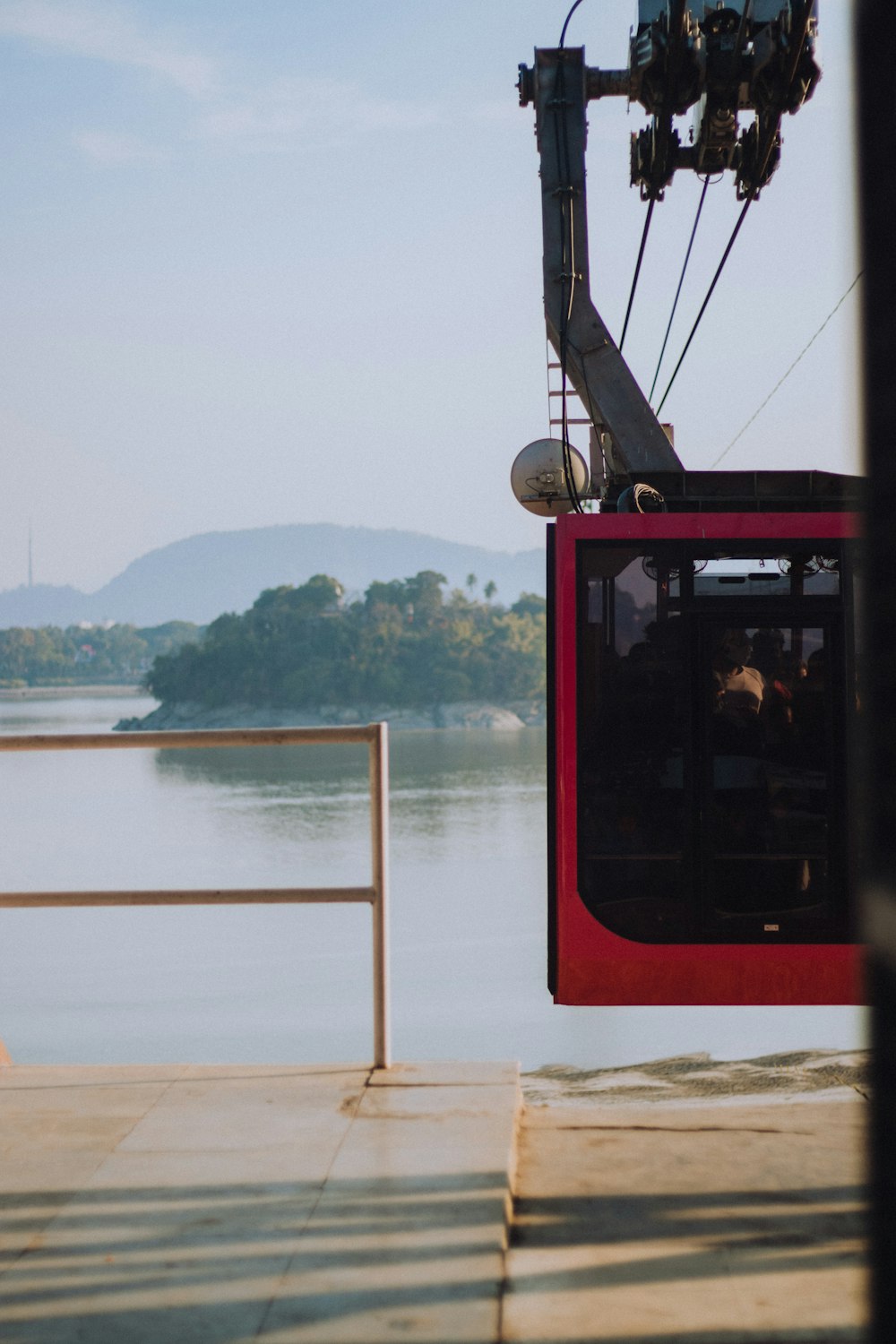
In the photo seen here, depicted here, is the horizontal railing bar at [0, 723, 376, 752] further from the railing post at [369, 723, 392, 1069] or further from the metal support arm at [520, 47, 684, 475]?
the metal support arm at [520, 47, 684, 475]

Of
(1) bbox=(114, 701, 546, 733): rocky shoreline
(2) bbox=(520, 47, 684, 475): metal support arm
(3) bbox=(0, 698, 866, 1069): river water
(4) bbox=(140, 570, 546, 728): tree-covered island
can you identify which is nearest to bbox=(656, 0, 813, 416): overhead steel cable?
(2) bbox=(520, 47, 684, 475): metal support arm

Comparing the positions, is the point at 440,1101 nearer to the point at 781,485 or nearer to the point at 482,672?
the point at 781,485

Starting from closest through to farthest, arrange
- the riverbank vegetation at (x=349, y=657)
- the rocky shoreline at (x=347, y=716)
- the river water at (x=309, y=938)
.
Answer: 1. the river water at (x=309, y=938)
2. the rocky shoreline at (x=347, y=716)
3. the riverbank vegetation at (x=349, y=657)

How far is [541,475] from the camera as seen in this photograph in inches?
464

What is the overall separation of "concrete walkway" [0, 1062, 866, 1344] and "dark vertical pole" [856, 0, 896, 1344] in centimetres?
163

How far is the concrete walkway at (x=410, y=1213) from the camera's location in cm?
257

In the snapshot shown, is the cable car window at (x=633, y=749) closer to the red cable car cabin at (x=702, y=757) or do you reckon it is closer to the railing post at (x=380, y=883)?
the red cable car cabin at (x=702, y=757)

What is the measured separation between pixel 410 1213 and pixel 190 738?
1575 millimetres

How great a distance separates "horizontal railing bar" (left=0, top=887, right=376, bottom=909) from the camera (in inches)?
157

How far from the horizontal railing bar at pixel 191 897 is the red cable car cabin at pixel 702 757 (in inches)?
90.1

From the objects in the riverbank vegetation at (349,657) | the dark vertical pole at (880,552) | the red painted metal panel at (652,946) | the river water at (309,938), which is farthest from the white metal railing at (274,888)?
the riverbank vegetation at (349,657)

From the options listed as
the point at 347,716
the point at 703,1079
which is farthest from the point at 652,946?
the point at 347,716

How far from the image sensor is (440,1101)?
3.79m

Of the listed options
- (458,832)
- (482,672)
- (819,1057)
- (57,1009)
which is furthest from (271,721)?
(819,1057)
